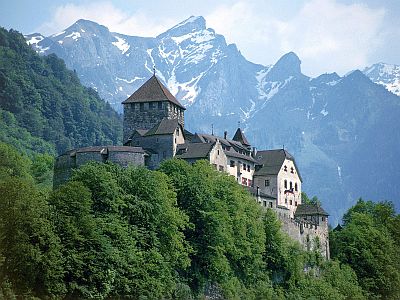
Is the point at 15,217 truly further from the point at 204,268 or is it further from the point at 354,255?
the point at 354,255

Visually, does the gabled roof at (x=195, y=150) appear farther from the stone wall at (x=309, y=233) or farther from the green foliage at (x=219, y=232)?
the stone wall at (x=309, y=233)

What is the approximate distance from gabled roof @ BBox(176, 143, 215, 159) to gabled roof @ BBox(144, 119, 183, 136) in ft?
6.59

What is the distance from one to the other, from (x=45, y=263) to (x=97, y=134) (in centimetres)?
13578

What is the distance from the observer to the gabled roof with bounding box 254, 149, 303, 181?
314 ft

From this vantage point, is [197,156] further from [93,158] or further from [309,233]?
[309,233]

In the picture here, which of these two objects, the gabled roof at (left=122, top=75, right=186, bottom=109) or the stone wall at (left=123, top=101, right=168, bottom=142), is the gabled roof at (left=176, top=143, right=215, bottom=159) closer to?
the stone wall at (left=123, top=101, right=168, bottom=142)

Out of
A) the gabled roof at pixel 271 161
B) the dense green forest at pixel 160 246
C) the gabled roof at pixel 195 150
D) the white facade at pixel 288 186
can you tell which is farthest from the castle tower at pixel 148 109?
the white facade at pixel 288 186

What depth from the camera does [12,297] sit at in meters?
47.3

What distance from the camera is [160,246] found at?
61375mm

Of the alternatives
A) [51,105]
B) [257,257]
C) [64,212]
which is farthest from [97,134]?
[64,212]

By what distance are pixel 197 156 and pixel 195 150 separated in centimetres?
124

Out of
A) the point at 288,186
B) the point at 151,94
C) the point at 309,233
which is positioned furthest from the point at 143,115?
the point at 309,233

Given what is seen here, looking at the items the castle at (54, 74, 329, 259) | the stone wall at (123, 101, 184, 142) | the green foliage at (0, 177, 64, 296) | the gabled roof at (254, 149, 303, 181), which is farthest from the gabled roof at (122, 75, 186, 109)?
the green foliage at (0, 177, 64, 296)

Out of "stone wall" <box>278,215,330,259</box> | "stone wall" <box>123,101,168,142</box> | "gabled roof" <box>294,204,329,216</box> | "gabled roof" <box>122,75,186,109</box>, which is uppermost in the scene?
"gabled roof" <box>122,75,186,109</box>
